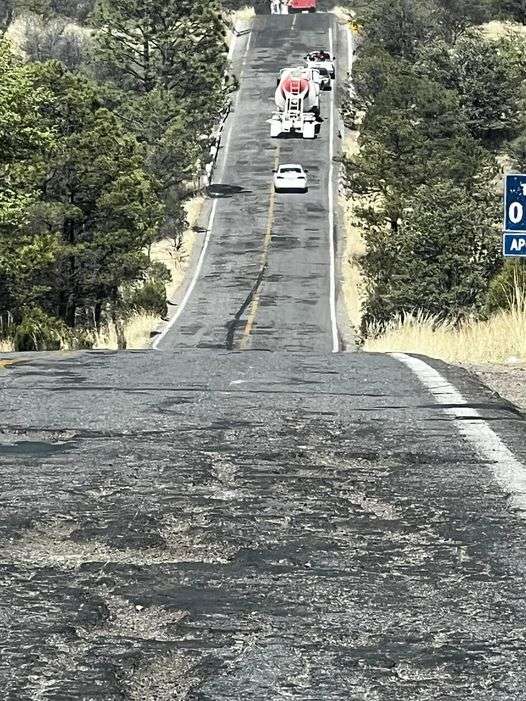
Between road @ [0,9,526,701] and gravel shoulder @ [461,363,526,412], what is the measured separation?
41cm

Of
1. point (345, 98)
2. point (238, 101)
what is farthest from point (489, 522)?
point (238, 101)

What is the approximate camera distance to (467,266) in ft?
146

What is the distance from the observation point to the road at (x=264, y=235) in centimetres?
4922

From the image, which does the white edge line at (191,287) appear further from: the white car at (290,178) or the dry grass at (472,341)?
the dry grass at (472,341)

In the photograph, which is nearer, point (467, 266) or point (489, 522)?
point (489, 522)

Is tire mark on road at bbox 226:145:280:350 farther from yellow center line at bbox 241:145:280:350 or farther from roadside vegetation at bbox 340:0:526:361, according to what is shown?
roadside vegetation at bbox 340:0:526:361

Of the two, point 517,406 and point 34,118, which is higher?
point 34,118

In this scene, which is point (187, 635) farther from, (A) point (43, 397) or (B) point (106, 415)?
(A) point (43, 397)

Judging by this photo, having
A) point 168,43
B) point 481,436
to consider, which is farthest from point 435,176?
point 481,436

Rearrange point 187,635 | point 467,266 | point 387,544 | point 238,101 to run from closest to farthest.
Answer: point 187,635 → point 387,544 → point 467,266 → point 238,101

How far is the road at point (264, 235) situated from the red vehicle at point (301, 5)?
40.2 ft

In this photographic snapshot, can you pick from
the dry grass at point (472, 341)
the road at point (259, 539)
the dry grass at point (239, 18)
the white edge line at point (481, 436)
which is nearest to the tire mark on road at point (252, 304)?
the dry grass at point (472, 341)

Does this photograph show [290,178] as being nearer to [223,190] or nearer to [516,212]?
[223,190]

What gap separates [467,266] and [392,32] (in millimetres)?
57716
